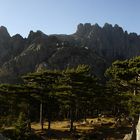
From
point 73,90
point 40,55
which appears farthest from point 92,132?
point 40,55

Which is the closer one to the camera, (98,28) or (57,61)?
(57,61)

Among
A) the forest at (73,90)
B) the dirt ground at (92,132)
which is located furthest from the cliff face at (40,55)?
the dirt ground at (92,132)

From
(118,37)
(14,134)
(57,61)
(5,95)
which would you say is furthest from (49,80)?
(118,37)

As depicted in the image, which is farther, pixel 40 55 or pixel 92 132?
pixel 40 55

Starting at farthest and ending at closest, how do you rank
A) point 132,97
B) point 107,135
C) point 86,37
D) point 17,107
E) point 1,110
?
point 86,37 → point 1,110 → point 17,107 → point 107,135 → point 132,97

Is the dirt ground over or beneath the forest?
beneath

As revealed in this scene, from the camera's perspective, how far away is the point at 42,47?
138 metres

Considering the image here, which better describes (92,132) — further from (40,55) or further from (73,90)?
(40,55)

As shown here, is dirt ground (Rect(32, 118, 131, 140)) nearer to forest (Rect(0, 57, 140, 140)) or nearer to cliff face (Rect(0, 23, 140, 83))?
forest (Rect(0, 57, 140, 140))

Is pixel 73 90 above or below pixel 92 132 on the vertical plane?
above

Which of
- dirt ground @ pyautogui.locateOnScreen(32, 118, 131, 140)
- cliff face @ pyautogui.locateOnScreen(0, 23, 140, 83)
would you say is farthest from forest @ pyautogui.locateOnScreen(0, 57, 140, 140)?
cliff face @ pyautogui.locateOnScreen(0, 23, 140, 83)

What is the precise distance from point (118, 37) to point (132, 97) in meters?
158

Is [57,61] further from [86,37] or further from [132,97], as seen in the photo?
[132,97]

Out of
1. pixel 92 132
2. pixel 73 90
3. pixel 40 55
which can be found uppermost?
pixel 40 55
